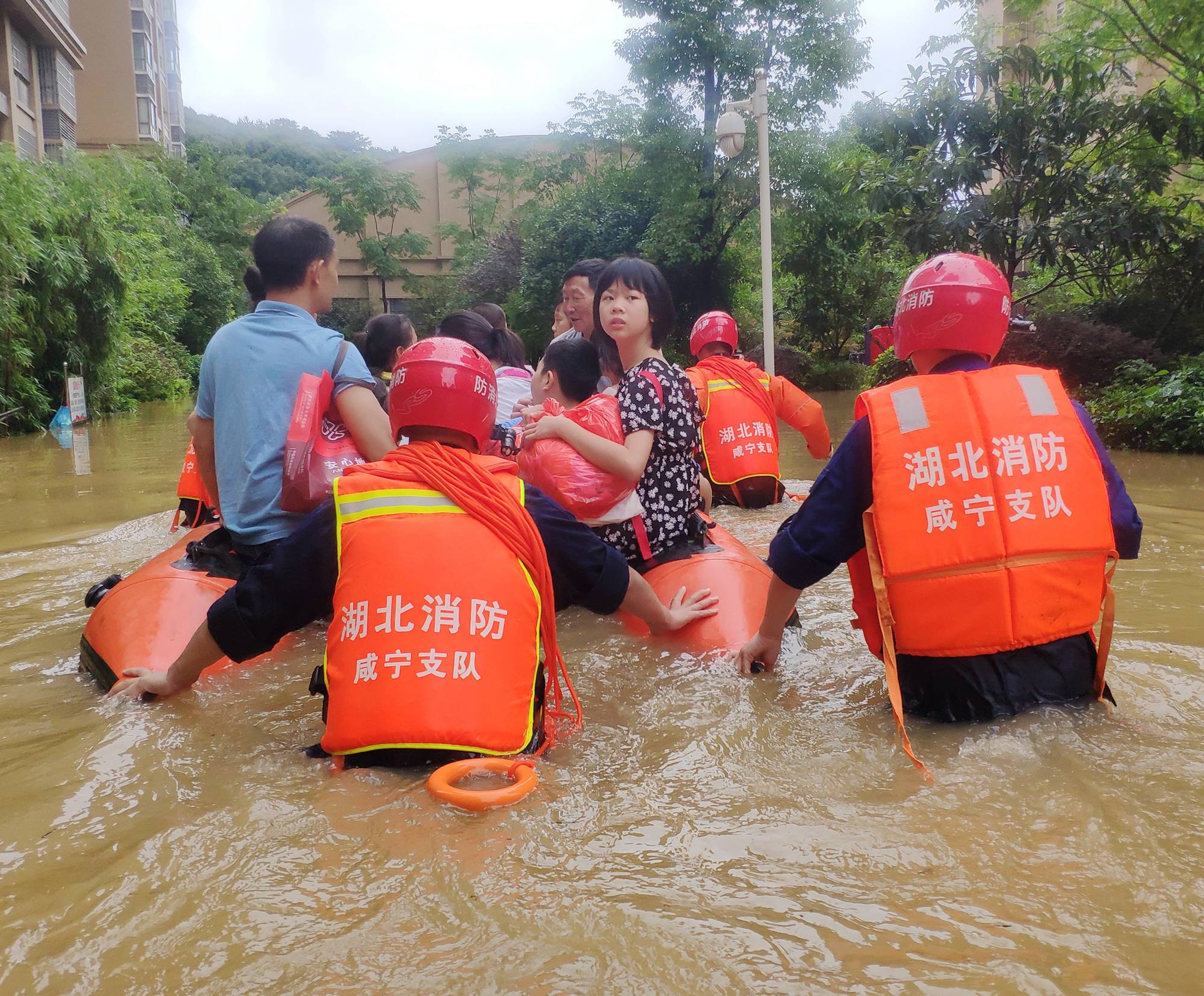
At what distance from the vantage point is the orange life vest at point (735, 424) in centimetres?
664

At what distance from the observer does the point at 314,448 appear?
3271mm

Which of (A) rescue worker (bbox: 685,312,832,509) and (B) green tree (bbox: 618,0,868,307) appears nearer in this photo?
(A) rescue worker (bbox: 685,312,832,509)

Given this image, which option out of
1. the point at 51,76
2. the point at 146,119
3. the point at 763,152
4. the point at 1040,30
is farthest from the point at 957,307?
the point at 146,119

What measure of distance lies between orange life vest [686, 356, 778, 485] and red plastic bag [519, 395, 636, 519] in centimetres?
301

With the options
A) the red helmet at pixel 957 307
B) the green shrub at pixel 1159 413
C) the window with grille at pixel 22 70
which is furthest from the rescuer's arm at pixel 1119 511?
the window with grille at pixel 22 70

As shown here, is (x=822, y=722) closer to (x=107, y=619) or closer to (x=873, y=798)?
(x=873, y=798)

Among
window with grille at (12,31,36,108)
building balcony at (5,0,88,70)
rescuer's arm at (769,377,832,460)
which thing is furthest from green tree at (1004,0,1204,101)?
window with grille at (12,31,36,108)

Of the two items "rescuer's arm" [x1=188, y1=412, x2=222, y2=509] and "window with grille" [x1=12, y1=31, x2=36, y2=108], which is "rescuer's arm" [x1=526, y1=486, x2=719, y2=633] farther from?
"window with grille" [x1=12, y1=31, x2=36, y2=108]

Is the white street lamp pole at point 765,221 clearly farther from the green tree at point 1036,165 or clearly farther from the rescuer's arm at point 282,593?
the rescuer's arm at point 282,593

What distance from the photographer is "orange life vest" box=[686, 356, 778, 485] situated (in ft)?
21.8

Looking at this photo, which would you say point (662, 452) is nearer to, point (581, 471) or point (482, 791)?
point (581, 471)

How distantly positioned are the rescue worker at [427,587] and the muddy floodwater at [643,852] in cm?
16

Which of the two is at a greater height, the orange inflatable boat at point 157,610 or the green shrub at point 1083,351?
the green shrub at point 1083,351

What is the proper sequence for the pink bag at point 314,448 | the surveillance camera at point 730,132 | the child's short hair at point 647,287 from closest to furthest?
the pink bag at point 314,448, the child's short hair at point 647,287, the surveillance camera at point 730,132
